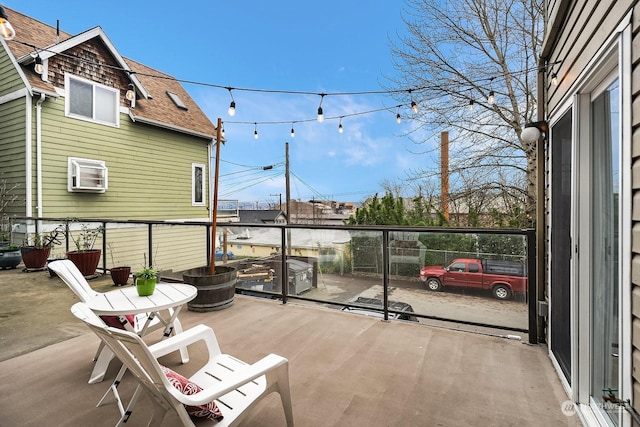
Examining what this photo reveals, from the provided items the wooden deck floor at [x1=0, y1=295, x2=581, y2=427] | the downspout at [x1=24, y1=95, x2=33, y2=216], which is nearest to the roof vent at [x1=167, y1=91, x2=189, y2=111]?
the downspout at [x1=24, y1=95, x2=33, y2=216]

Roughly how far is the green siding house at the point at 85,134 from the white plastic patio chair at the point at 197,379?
5918mm

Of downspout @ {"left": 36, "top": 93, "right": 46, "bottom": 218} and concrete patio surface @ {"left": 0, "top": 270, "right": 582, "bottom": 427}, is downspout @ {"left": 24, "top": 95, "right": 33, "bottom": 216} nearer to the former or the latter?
downspout @ {"left": 36, "top": 93, "right": 46, "bottom": 218}

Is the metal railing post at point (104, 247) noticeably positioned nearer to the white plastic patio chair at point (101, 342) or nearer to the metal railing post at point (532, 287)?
the white plastic patio chair at point (101, 342)

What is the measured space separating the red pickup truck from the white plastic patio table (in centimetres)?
241

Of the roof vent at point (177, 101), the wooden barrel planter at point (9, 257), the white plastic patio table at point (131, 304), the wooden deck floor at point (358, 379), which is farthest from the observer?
the roof vent at point (177, 101)

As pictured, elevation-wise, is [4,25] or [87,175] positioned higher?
[4,25]

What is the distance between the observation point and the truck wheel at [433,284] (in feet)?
11.1

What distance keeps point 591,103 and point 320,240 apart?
3.05 meters

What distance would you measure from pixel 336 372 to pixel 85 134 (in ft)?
27.6

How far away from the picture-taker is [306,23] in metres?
13.5

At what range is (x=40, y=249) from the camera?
593 cm

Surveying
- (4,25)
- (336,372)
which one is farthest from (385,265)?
(4,25)

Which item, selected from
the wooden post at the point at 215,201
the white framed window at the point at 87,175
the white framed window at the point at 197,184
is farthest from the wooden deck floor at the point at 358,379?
the white framed window at the point at 197,184

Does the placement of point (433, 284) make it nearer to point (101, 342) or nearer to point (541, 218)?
point (541, 218)
